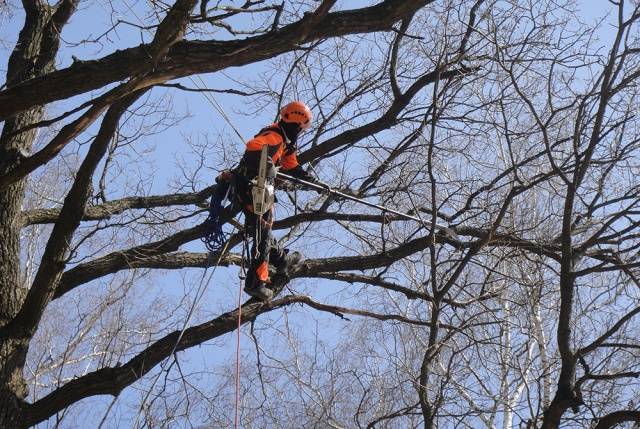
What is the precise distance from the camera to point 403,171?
706 centimetres

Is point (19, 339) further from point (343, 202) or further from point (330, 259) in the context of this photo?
point (343, 202)

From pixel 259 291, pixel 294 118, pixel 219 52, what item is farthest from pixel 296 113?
pixel 219 52

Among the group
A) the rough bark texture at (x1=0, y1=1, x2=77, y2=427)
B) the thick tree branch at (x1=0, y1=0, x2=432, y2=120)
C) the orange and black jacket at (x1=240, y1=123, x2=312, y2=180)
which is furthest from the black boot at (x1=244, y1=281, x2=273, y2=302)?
the thick tree branch at (x1=0, y1=0, x2=432, y2=120)

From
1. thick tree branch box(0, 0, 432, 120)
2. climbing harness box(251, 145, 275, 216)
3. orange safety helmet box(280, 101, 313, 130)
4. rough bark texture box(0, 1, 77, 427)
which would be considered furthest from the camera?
orange safety helmet box(280, 101, 313, 130)

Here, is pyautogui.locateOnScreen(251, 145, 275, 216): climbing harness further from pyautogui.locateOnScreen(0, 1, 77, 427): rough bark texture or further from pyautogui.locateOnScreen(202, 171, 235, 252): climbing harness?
pyautogui.locateOnScreen(0, 1, 77, 427): rough bark texture

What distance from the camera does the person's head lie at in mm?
6332

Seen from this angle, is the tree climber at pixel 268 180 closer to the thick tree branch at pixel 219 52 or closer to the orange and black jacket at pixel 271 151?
the orange and black jacket at pixel 271 151

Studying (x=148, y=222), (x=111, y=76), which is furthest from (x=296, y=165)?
(x=111, y=76)

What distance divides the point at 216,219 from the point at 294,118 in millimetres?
1060

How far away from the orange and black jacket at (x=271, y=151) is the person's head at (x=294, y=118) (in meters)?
0.13

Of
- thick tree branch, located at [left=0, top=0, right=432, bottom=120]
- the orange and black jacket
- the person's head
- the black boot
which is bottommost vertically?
the black boot

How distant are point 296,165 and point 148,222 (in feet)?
5.00

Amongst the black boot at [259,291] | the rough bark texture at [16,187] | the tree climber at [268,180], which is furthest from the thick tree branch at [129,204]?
the black boot at [259,291]

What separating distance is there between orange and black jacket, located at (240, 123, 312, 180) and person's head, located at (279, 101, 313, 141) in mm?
131
